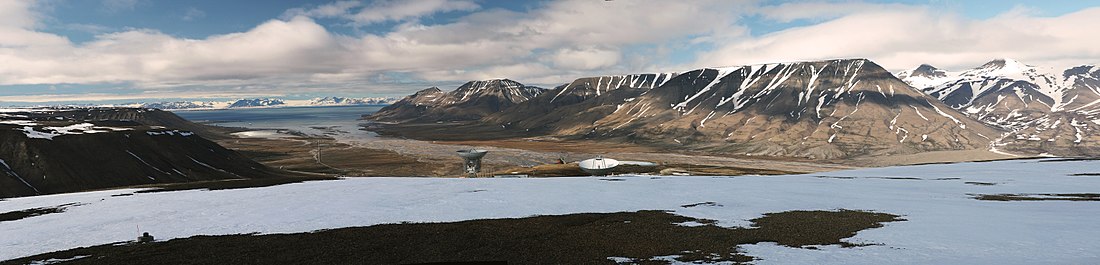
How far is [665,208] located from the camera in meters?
40.3

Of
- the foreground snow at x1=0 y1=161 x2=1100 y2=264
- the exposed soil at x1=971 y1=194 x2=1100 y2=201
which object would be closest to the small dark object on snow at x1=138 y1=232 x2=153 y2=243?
the foreground snow at x1=0 y1=161 x2=1100 y2=264

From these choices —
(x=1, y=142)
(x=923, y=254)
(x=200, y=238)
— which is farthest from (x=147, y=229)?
(x=1, y=142)

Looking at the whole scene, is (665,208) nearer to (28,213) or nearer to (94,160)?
(28,213)

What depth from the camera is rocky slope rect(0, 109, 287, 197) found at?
87938 mm

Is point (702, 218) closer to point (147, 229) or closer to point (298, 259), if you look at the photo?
point (298, 259)

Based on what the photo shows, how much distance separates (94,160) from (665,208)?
11087 cm

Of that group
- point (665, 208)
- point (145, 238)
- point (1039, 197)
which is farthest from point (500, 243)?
point (1039, 197)

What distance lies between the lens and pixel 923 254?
2320 cm

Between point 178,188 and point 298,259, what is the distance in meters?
40.4

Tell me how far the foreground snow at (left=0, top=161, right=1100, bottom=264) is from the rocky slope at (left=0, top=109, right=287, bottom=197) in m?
49.3

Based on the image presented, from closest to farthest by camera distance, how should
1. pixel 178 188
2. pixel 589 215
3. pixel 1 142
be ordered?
pixel 589 215
pixel 178 188
pixel 1 142

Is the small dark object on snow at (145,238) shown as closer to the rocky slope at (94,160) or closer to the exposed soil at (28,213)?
the exposed soil at (28,213)

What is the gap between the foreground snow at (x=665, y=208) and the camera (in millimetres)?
24438

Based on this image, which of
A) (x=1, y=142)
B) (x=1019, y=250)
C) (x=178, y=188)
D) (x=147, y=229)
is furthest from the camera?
(x=1, y=142)
